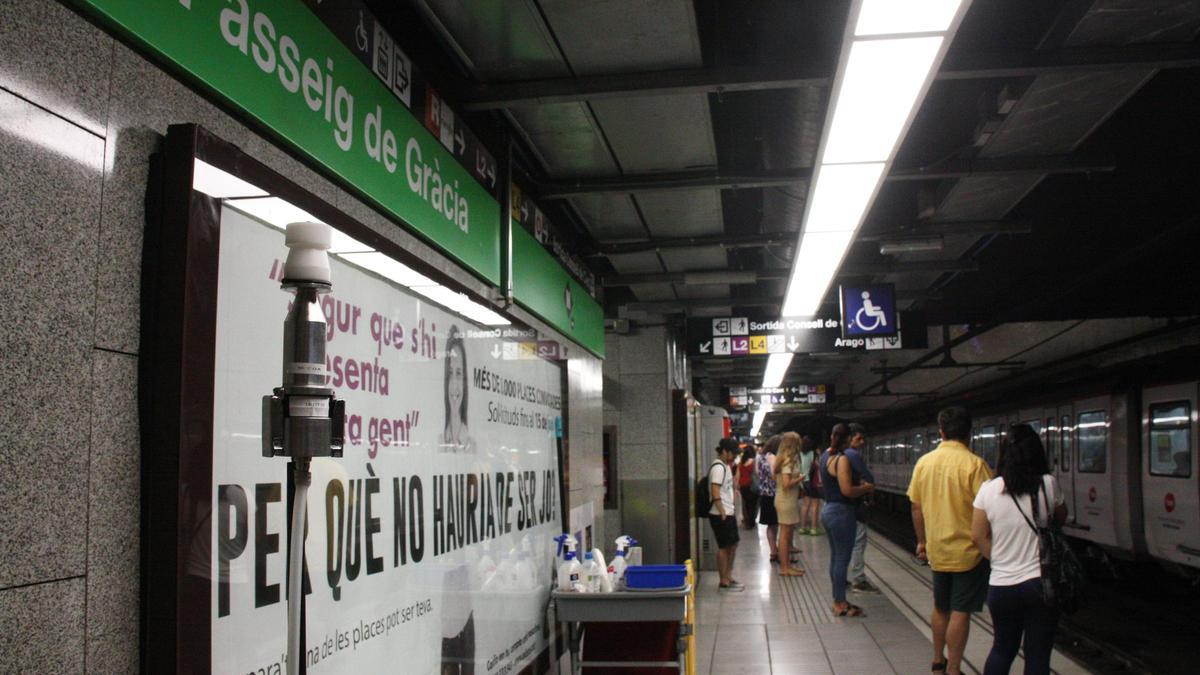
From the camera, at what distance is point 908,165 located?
634 cm

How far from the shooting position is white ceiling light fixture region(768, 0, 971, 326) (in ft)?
9.80

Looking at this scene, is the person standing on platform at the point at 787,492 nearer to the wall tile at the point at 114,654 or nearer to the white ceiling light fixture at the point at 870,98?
the white ceiling light fixture at the point at 870,98

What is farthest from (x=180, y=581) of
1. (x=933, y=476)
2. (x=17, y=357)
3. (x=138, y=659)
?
(x=933, y=476)

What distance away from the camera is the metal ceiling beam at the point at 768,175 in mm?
5695

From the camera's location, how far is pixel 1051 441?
12.8 m

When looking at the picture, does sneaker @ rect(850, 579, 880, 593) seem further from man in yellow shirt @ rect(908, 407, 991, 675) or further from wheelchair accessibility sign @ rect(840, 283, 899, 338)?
man in yellow shirt @ rect(908, 407, 991, 675)

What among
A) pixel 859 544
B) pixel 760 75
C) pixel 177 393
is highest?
pixel 760 75

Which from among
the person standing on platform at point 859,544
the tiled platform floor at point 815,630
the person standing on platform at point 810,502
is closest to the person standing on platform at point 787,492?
the tiled platform floor at point 815,630

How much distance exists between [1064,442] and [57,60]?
504 inches

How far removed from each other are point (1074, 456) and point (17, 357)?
12526mm

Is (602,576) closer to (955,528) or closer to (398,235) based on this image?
(955,528)

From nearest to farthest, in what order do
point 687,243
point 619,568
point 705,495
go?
point 619,568 → point 687,243 → point 705,495

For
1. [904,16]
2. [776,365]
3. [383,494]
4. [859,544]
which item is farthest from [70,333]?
Answer: [776,365]

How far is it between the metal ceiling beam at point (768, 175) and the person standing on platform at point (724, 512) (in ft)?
14.9
